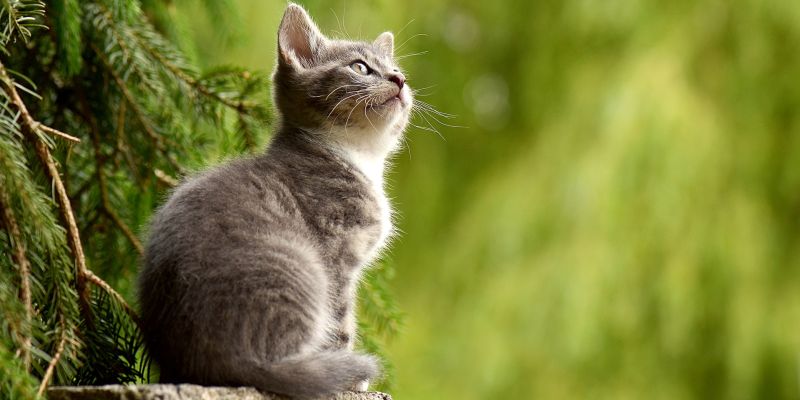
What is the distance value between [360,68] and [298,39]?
0.15 m

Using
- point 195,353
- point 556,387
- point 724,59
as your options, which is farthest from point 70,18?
point 724,59

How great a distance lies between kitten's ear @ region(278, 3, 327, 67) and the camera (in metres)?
1.83

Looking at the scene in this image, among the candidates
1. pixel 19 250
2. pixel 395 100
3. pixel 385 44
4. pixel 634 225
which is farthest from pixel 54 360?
pixel 634 225

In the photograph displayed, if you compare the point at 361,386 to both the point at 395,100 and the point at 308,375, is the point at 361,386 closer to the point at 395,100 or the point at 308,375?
the point at 308,375

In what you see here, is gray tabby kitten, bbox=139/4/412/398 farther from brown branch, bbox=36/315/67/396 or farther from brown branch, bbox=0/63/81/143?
brown branch, bbox=0/63/81/143

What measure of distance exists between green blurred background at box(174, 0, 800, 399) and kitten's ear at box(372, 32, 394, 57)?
4.14 feet

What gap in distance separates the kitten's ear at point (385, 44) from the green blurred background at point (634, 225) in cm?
126

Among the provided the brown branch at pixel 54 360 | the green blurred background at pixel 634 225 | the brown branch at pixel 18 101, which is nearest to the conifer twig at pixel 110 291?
the brown branch at pixel 54 360

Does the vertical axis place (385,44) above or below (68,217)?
above

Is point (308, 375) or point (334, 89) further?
point (334, 89)

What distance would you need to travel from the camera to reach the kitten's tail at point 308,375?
51.5 inches

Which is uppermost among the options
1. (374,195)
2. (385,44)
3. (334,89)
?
(385,44)

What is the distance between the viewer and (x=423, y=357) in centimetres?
388

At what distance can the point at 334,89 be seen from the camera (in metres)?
1.81
